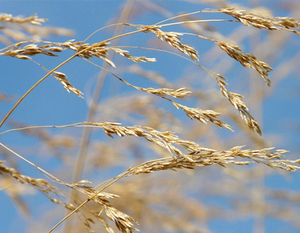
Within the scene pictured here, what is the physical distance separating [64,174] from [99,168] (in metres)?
0.49

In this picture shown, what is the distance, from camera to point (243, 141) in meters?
3.88

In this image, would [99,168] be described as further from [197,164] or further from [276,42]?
[197,164]

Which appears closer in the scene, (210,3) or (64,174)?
(210,3)

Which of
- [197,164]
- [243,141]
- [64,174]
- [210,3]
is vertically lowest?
[64,174]

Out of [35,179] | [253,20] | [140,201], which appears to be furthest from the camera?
[140,201]

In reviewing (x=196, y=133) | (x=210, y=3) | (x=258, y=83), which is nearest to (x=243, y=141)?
(x=196, y=133)

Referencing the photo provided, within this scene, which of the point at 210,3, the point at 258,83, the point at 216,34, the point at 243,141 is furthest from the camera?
the point at 243,141

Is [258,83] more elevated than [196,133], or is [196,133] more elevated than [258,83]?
[258,83]

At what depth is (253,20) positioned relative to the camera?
3.96 feet

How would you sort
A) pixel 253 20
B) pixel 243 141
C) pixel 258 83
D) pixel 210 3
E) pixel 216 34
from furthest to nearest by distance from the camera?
pixel 243 141
pixel 258 83
pixel 210 3
pixel 216 34
pixel 253 20

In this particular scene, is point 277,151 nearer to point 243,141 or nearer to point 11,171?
point 11,171

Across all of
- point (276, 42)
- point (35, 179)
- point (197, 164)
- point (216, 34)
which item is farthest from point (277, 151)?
point (276, 42)

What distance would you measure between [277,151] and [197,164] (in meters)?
0.20

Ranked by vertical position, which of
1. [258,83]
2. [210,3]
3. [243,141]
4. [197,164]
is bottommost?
[243,141]
